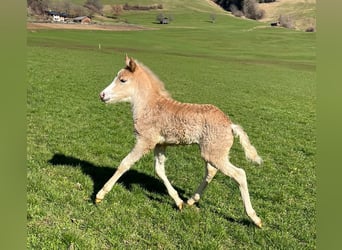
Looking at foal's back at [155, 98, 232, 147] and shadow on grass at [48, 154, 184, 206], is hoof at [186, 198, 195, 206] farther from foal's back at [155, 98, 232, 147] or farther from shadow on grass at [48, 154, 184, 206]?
foal's back at [155, 98, 232, 147]

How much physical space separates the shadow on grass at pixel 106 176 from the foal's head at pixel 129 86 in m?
1.70

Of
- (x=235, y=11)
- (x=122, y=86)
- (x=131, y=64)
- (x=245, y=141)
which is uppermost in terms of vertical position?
(x=235, y=11)

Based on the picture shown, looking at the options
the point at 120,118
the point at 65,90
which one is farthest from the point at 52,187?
the point at 65,90

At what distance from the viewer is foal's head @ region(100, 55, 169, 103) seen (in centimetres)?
662

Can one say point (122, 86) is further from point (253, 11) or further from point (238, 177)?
point (253, 11)

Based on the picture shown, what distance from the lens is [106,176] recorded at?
25.0 ft

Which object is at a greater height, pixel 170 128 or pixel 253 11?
pixel 253 11

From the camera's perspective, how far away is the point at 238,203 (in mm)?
6859

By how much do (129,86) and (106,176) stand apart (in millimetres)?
2074

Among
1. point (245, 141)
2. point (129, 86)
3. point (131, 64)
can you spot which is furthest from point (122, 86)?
point (245, 141)

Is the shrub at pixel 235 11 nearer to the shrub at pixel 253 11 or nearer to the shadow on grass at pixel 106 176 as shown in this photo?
the shrub at pixel 253 11

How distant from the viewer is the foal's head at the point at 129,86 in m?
6.62

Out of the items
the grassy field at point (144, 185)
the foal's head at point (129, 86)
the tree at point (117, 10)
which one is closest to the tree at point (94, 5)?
the tree at point (117, 10)

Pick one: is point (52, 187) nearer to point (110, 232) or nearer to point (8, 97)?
point (110, 232)
